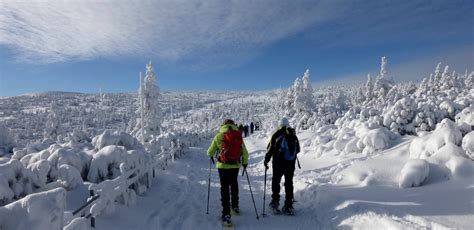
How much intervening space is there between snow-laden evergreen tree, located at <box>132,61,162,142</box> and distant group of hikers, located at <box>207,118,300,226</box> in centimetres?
2700

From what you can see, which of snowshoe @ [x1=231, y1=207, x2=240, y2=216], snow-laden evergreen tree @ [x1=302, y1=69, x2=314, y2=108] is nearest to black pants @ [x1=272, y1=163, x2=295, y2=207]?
snowshoe @ [x1=231, y1=207, x2=240, y2=216]

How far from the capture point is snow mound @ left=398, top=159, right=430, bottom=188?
24.1ft

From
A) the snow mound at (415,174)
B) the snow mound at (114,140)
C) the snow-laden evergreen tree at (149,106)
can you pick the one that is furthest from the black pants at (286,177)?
the snow-laden evergreen tree at (149,106)

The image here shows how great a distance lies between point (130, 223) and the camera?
21.7ft

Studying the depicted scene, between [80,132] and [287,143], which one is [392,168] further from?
[80,132]

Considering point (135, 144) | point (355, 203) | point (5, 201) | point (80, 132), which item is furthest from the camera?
point (80, 132)

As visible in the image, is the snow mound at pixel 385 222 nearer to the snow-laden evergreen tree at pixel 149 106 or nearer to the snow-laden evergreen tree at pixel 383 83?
the snow-laden evergreen tree at pixel 149 106

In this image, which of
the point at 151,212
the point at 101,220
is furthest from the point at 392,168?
the point at 101,220

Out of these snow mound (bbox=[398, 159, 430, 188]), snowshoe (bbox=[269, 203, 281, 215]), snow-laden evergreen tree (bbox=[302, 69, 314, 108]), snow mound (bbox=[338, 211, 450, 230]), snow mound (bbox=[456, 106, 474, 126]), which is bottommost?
snowshoe (bbox=[269, 203, 281, 215])

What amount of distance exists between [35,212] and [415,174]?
24.3 feet

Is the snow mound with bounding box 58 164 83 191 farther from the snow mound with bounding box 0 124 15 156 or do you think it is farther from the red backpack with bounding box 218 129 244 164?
the snow mound with bounding box 0 124 15 156

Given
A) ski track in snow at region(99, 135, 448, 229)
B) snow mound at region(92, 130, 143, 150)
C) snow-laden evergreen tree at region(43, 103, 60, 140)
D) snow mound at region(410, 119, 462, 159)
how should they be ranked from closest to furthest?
ski track in snow at region(99, 135, 448, 229), snow mound at region(410, 119, 462, 159), snow mound at region(92, 130, 143, 150), snow-laden evergreen tree at region(43, 103, 60, 140)

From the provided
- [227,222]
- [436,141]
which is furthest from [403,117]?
[227,222]

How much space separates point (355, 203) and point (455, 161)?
269 cm
